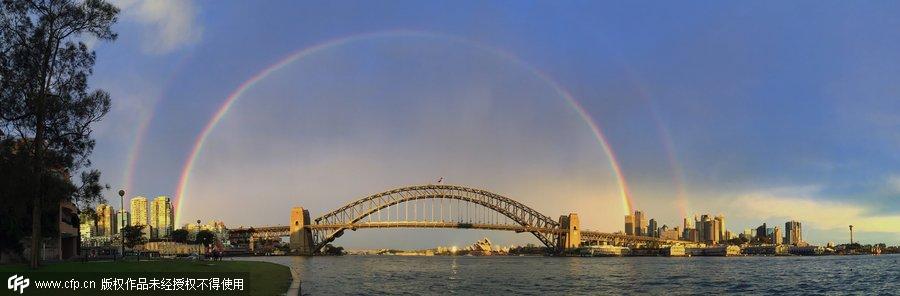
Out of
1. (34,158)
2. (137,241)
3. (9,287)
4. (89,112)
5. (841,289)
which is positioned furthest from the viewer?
(137,241)

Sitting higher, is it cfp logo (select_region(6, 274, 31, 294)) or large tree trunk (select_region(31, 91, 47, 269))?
large tree trunk (select_region(31, 91, 47, 269))

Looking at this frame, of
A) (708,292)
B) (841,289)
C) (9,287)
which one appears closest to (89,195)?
(9,287)

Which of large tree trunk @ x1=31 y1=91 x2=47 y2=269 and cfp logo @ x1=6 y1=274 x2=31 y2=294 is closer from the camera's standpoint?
cfp logo @ x1=6 y1=274 x2=31 y2=294

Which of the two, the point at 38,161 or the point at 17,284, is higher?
the point at 38,161

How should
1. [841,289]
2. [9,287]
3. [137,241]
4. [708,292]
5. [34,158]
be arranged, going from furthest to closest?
[137,241] < [841,289] < [708,292] < [34,158] < [9,287]

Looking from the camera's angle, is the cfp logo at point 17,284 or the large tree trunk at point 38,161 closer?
the cfp logo at point 17,284

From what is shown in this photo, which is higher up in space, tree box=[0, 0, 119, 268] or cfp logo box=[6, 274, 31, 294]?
tree box=[0, 0, 119, 268]

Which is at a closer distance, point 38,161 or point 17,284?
point 17,284

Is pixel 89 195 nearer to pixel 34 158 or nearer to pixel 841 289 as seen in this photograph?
pixel 34 158

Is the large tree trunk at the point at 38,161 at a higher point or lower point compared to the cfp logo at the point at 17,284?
higher

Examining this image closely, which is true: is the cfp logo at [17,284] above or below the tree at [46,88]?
below

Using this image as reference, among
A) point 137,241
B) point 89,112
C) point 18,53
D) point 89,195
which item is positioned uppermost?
point 18,53
